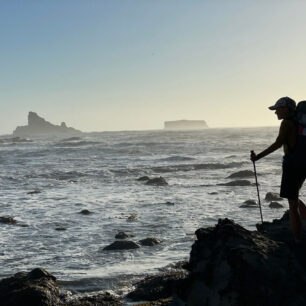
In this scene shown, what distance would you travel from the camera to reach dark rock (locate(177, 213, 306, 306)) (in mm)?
5109

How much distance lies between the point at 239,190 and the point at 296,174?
610 inches

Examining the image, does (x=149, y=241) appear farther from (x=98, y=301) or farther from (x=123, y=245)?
(x=98, y=301)

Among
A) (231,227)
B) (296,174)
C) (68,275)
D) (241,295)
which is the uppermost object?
(296,174)

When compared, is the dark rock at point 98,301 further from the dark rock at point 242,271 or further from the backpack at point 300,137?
the backpack at point 300,137

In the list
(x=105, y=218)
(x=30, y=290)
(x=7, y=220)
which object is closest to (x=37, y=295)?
(x=30, y=290)

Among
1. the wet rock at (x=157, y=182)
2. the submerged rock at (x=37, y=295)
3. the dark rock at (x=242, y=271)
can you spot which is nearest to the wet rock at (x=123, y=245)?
the submerged rock at (x=37, y=295)

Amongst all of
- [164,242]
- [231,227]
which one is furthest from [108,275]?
[231,227]

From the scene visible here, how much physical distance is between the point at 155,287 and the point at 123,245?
3.30 metres

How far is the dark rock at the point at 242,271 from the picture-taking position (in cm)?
511

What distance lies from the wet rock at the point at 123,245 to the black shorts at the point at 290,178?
5530 millimetres

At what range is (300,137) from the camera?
6.24 metres

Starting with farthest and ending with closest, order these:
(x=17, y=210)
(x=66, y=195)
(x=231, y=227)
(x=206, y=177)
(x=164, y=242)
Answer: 1. (x=206, y=177)
2. (x=66, y=195)
3. (x=17, y=210)
4. (x=164, y=242)
5. (x=231, y=227)

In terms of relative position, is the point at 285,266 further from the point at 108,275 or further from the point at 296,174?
the point at 108,275

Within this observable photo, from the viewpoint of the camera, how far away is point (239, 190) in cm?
2166
